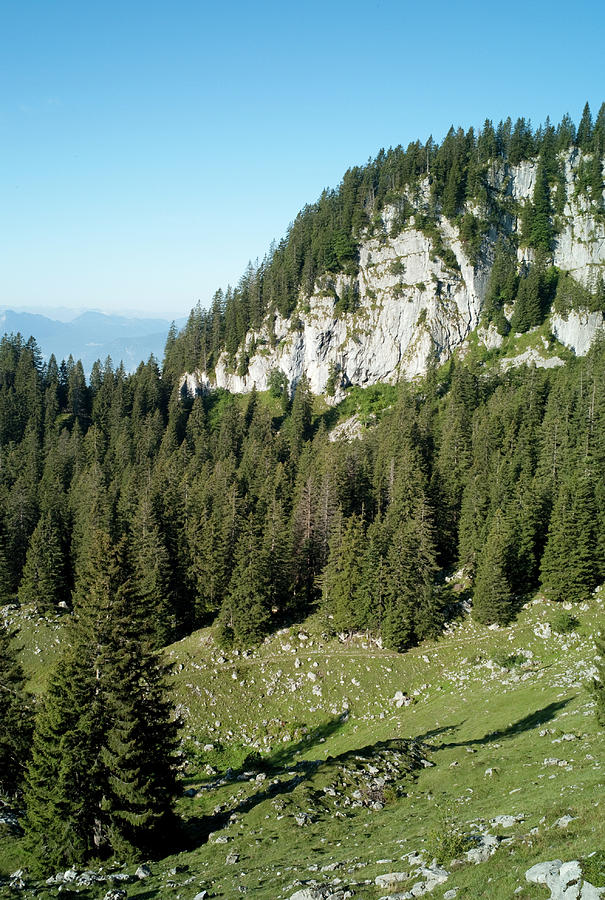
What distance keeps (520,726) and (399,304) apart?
377 ft

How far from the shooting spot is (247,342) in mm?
145750

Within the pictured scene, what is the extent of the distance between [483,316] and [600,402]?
5974 cm

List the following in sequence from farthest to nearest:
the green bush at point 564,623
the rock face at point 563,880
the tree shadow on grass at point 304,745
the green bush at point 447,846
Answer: the green bush at point 564,623
the tree shadow on grass at point 304,745
the green bush at point 447,846
the rock face at point 563,880

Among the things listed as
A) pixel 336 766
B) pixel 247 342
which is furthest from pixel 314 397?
pixel 336 766

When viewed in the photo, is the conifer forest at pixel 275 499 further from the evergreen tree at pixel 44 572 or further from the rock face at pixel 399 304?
the rock face at pixel 399 304

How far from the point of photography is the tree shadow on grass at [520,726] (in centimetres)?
3259

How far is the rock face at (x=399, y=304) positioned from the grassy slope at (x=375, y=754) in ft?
297

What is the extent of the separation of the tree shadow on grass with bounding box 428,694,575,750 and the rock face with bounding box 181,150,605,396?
327 ft

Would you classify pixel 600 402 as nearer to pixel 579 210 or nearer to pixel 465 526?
pixel 465 526

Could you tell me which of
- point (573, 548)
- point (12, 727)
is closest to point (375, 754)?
point (12, 727)

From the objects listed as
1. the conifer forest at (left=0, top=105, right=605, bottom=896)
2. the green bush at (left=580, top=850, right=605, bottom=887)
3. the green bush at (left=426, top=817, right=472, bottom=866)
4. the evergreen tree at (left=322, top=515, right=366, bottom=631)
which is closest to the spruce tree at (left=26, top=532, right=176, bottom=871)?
the conifer forest at (left=0, top=105, right=605, bottom=896)

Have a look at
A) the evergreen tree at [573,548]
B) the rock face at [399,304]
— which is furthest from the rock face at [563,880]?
the rock face at [399,304]

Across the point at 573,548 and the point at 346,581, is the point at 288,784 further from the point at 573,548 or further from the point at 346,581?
the point at 573,548

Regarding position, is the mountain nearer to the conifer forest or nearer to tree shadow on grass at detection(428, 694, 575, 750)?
the conifer forest
